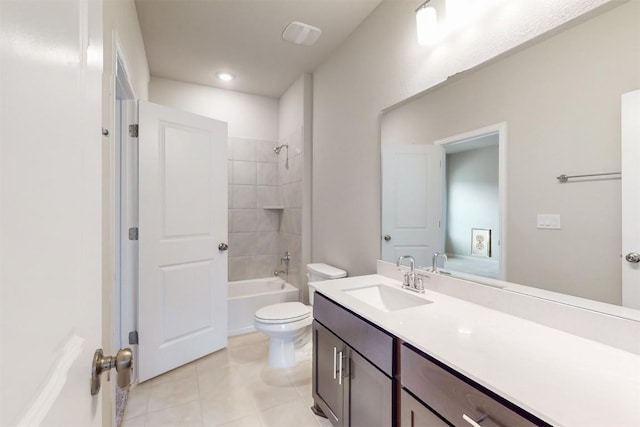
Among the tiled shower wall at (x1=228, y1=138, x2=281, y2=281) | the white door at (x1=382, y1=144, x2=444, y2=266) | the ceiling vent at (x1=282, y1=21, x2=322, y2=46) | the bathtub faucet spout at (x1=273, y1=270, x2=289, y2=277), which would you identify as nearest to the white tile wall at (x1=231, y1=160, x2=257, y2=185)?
the tiled shower wall at (x1=228, y1=138, x2=281, y2=281)

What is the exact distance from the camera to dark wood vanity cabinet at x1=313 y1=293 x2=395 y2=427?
1110 millimetres

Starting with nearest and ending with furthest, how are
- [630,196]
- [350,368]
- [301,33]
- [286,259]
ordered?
1. [630,196]
2. [350,368]
3. [301,33]
4. [286,259]

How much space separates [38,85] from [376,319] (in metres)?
1.14

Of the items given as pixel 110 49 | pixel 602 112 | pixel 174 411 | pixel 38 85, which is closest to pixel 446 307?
pixel 602 112

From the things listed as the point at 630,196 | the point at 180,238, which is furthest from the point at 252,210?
the point at 630,196

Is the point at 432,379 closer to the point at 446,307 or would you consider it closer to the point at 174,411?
the point at 446,307

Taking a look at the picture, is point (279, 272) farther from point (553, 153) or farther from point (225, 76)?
point (553, 153)

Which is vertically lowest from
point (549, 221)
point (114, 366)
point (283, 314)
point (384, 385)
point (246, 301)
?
point (246, 301)

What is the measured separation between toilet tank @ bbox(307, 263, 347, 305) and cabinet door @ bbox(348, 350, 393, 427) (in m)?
0.92

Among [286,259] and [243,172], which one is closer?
Result: [286,259]

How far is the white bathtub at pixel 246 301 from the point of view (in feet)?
9.38

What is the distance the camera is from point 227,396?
1.87m

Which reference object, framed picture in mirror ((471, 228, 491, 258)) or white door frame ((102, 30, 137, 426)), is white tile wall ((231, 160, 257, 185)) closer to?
white door frame ((102, 30, 137, 426))

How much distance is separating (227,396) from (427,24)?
8.11 ft
